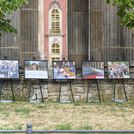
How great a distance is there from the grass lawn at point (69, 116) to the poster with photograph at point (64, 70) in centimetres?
112

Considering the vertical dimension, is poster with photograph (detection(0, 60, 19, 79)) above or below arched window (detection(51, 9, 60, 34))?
below

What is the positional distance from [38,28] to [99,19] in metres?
3.65

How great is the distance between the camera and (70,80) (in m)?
9.35

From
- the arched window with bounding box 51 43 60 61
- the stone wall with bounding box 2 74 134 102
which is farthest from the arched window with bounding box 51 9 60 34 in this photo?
the stone wall with bounding box 2 74 134 102

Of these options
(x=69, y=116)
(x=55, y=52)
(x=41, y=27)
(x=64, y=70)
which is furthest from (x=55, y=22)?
(x=69, y=116)

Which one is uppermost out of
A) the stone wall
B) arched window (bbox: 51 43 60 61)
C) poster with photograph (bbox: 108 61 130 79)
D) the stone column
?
the stone column

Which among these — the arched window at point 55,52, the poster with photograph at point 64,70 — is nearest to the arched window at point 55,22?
the arched window at point 55,52

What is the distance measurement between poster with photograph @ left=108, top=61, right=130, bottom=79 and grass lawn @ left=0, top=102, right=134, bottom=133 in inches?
41.0

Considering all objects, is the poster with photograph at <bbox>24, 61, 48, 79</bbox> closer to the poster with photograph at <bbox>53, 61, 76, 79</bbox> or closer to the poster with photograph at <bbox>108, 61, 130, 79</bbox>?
the poster with photograph at <bbox>53, 61, 76, 79</bbox>

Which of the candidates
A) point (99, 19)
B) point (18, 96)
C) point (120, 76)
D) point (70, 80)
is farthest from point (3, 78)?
point (99, 19)

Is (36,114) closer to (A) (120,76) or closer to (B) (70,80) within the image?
(B) (70,80)

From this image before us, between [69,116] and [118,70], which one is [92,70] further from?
[69,116]

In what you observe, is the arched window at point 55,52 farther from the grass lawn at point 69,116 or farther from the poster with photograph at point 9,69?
the grass lawn at point 69,116

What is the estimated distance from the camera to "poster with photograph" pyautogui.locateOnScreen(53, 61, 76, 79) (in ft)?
30.2
